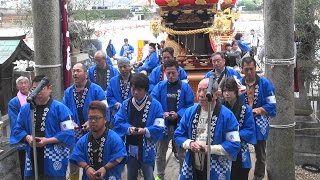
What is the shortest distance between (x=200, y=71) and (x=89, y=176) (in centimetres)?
779

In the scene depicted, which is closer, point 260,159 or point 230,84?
point 230,84

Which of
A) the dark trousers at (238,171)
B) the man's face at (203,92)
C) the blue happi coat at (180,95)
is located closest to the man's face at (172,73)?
the blue happi coat at (180,95)

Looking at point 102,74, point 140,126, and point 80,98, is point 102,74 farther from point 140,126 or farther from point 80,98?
point 140,126

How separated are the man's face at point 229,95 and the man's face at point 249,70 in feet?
2.74

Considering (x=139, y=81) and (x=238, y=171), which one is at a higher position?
(x=139, y=81)

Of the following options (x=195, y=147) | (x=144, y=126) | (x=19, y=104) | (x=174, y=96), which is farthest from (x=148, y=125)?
(x=19, y=104)

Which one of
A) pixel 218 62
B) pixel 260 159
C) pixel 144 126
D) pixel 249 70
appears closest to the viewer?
pixel 144 126

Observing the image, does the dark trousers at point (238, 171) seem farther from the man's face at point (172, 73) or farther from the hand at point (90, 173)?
the hand at point (90, 173)

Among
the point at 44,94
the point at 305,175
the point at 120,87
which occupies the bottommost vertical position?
the point at 305,175

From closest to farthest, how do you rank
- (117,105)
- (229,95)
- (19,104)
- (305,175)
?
(229,95)
(19,104)
(117,105)
(305,175)

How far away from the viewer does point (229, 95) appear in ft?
15.1

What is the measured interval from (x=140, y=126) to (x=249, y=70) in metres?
1.52

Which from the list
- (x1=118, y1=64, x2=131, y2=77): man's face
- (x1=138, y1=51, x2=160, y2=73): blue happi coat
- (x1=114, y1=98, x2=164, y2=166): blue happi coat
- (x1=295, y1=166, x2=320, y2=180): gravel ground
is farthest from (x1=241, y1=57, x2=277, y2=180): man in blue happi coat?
(x1=138, y1=51, x2=160, y2=73): blue happi coat

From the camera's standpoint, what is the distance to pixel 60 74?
Answer: 18.0ft
